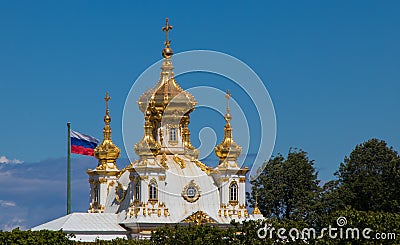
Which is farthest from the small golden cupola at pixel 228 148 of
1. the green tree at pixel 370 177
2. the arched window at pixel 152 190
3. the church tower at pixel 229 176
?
the green tree at pixel 370 177

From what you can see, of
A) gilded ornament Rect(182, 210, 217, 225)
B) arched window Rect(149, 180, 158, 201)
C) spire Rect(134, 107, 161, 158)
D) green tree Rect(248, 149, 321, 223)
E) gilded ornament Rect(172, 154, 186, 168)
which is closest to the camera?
arched window Rect(149, 180, 158, 201)

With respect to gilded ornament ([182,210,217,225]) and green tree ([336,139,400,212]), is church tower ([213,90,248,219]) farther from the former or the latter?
green tree ([336,139,400,212])

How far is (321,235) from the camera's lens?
59594 mm

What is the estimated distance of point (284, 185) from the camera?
100000 mm

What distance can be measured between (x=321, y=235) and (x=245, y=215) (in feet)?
85.2

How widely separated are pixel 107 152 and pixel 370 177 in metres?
18.8

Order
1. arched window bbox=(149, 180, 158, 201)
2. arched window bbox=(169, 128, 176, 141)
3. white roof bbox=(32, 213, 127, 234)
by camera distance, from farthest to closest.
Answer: arched window bbox=(169, 128, 176, 141) → arched window bbox=(149, 180, 158, 201) → white roof bbox=(32, 213, 127, 234)

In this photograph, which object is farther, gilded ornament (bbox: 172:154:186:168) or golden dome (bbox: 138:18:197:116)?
golden dome (bbox: 138:18:197:116)

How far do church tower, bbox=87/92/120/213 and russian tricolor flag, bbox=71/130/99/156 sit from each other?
2.83 meters

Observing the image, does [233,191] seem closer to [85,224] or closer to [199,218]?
[199,218]

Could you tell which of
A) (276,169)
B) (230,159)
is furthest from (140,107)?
(276,169)

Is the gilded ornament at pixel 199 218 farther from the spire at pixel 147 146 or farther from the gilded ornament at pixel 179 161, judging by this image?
the spire at pixel 147 146

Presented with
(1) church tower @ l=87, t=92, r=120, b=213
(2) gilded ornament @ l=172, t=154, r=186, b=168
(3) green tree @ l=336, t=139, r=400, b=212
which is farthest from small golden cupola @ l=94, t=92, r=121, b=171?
(3) green tree @ l=336, t=139, r=400, b=212

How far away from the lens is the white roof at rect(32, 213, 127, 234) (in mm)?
80000
